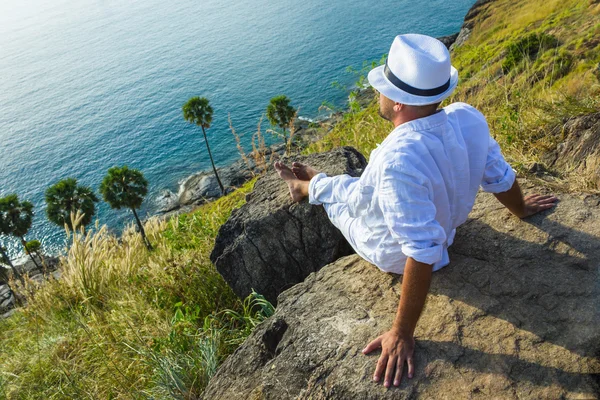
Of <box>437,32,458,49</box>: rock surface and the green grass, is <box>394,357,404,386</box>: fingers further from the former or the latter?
<box>437,32,458,49</box>: rock surface

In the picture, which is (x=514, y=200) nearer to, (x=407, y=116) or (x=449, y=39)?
(x=407, y=116)

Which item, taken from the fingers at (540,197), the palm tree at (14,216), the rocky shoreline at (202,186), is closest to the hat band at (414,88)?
the fingers at (540,197)

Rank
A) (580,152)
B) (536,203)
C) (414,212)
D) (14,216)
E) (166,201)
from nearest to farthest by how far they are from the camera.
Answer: (414,212) < (536,203) < (580,152) < (14,216) < (166,201)

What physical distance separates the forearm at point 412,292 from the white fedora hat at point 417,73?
36.3 inches

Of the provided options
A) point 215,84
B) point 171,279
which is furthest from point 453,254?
point 215,84

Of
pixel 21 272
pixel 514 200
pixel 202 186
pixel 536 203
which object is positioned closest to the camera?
pixel 514 200

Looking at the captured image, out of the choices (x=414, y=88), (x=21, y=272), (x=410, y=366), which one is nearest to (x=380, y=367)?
(x=410, y=366)

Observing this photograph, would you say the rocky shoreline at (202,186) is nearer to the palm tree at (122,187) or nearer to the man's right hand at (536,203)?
the palm tree at (122,187)

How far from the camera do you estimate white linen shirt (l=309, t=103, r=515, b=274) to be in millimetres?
2430

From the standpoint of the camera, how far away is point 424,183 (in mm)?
2449

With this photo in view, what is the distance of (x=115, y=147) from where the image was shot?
164 feet

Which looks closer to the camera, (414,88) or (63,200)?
(414,88)

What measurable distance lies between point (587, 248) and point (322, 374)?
2.00 m

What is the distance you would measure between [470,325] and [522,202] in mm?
1250
